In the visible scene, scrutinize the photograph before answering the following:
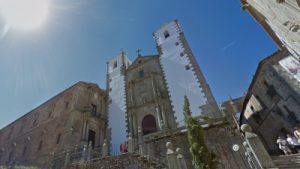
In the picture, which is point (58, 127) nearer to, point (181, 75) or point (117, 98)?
point (117, 98)

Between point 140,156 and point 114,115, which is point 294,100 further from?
point 114,115

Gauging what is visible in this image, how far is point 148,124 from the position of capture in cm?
1783

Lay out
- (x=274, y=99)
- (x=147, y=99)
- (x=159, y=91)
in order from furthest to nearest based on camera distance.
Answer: (x=147, y=99), (x=159, y=91), (x=274, y=99)

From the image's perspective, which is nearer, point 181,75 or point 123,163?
point 123,163

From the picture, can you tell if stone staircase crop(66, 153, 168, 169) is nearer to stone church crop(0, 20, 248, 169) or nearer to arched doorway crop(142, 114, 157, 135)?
stone church crop(0, 20, 248, 169)

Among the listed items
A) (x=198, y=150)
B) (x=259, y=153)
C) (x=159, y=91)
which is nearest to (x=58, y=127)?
(x=159, y=91)

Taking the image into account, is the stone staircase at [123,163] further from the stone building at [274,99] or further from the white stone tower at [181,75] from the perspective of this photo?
the stone building at [274,99]

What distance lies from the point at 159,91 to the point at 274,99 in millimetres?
10881

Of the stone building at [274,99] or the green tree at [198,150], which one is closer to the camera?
the green tree at [198,150]

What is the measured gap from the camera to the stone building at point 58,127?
1711 cm

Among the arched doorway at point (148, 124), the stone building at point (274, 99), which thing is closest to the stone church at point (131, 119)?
the arched doorway at point (148, 124)

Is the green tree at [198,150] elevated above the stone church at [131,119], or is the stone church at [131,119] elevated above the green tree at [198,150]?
the stone church at [131,119]

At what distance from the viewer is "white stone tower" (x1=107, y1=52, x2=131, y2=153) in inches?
720

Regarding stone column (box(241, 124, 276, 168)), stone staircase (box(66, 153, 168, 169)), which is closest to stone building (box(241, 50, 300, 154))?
stone column (box(241, 124, 276, 168))
